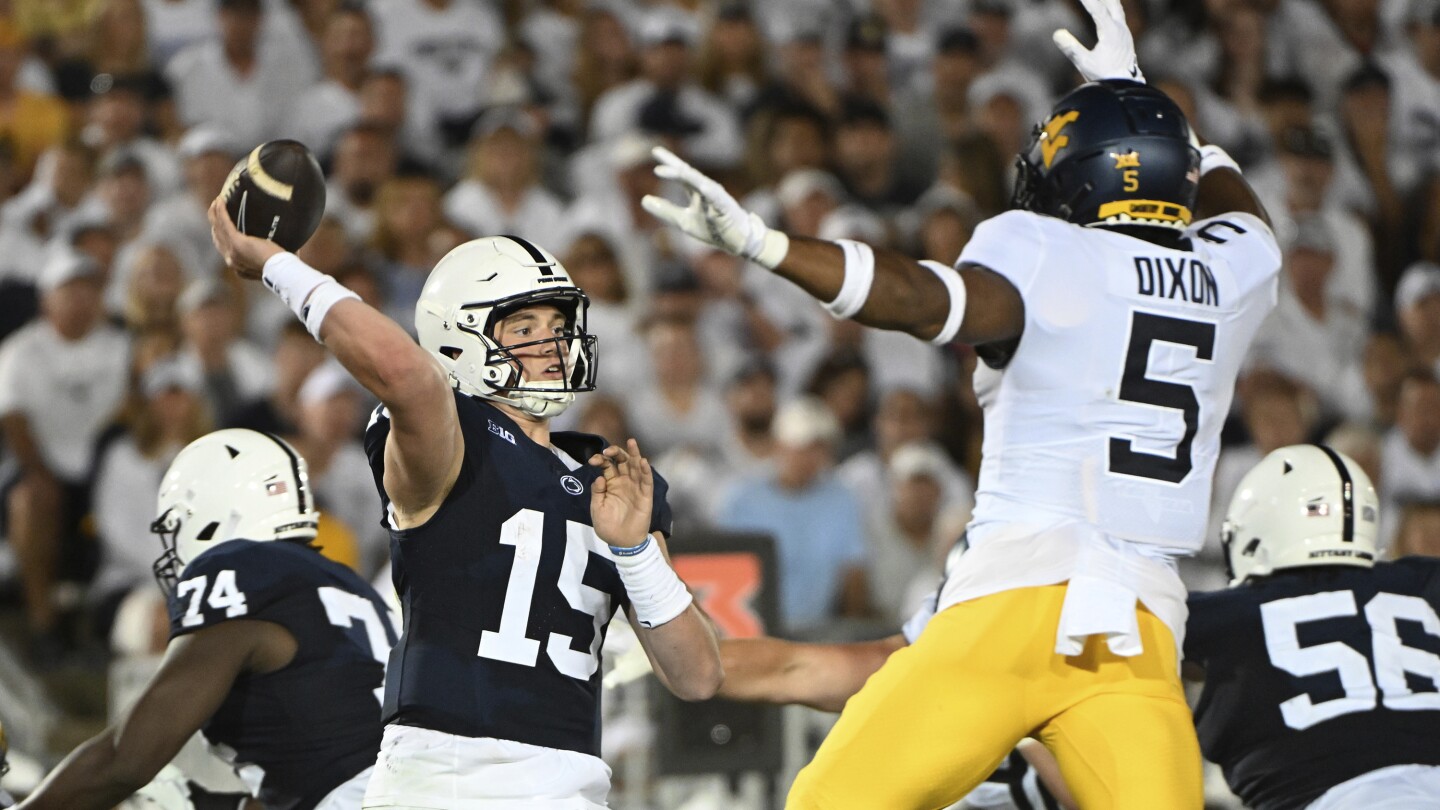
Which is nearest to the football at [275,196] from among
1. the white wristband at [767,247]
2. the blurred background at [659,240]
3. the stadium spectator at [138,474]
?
the white wristband at [767,247]

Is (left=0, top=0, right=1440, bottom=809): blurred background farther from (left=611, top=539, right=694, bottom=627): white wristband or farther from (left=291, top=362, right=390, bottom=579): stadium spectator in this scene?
(left=611, top=539, right=694, bottom=627): white wristband

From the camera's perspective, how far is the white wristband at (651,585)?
3.67 meters

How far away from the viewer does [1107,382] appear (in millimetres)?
4262

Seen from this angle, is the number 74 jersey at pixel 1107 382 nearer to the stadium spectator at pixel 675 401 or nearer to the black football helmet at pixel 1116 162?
the black football helmet at pixel 1116 162

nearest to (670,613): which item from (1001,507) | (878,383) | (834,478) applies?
(1001,507)

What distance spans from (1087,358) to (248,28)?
23.4 ft

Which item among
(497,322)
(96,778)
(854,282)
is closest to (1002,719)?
(854,282)

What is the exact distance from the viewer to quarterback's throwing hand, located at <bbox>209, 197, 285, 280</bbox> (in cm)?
359

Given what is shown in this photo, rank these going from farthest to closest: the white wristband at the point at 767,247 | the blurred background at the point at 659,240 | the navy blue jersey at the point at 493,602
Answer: the blurred background at the point at 659,240 → the white wristband at the point at 767,247 → the navy blue jersey at the point at 493,602

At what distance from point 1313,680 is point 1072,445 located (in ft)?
3.97

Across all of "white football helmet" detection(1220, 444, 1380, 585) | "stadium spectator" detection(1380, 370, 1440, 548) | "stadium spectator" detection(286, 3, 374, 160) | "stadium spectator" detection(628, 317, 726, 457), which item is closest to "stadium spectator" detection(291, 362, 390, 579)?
"stadium spectator" detection(628, 317, 726, 457)

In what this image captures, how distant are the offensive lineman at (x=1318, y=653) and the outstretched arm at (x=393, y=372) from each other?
241 cm

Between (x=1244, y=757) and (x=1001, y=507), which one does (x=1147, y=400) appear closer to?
(x=1001, y=507)

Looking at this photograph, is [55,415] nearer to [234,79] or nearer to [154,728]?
[234,79]
